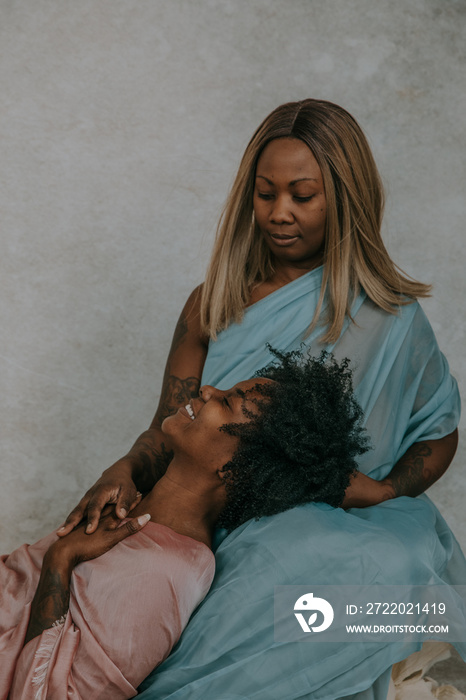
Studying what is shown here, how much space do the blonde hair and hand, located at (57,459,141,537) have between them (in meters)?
0.52

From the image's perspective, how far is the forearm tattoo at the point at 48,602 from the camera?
1.66m

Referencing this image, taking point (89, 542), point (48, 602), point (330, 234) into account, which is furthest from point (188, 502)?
point (330, 234)

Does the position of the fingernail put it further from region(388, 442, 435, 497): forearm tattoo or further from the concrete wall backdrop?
the concrete wall backdrop

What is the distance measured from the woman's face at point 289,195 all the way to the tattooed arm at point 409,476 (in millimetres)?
623

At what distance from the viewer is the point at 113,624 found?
1.62 metres

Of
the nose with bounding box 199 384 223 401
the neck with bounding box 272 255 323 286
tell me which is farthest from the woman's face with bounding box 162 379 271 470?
the neck with bounding box 272 255 323 286

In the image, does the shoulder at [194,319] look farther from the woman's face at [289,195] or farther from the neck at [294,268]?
the woman's face at [289,195]

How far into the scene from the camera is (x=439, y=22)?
10.8 ft

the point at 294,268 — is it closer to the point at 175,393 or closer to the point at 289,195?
the point at 289,195

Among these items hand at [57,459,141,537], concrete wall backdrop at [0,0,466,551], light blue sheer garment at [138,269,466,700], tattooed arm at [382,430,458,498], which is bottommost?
light blue sheer garment at [138,269,466,700]

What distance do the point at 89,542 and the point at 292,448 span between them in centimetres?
48

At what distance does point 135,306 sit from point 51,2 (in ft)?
4.00

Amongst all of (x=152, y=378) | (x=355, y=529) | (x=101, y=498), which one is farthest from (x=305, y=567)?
(x=152, y=378)

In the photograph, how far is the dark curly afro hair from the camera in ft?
5.78
